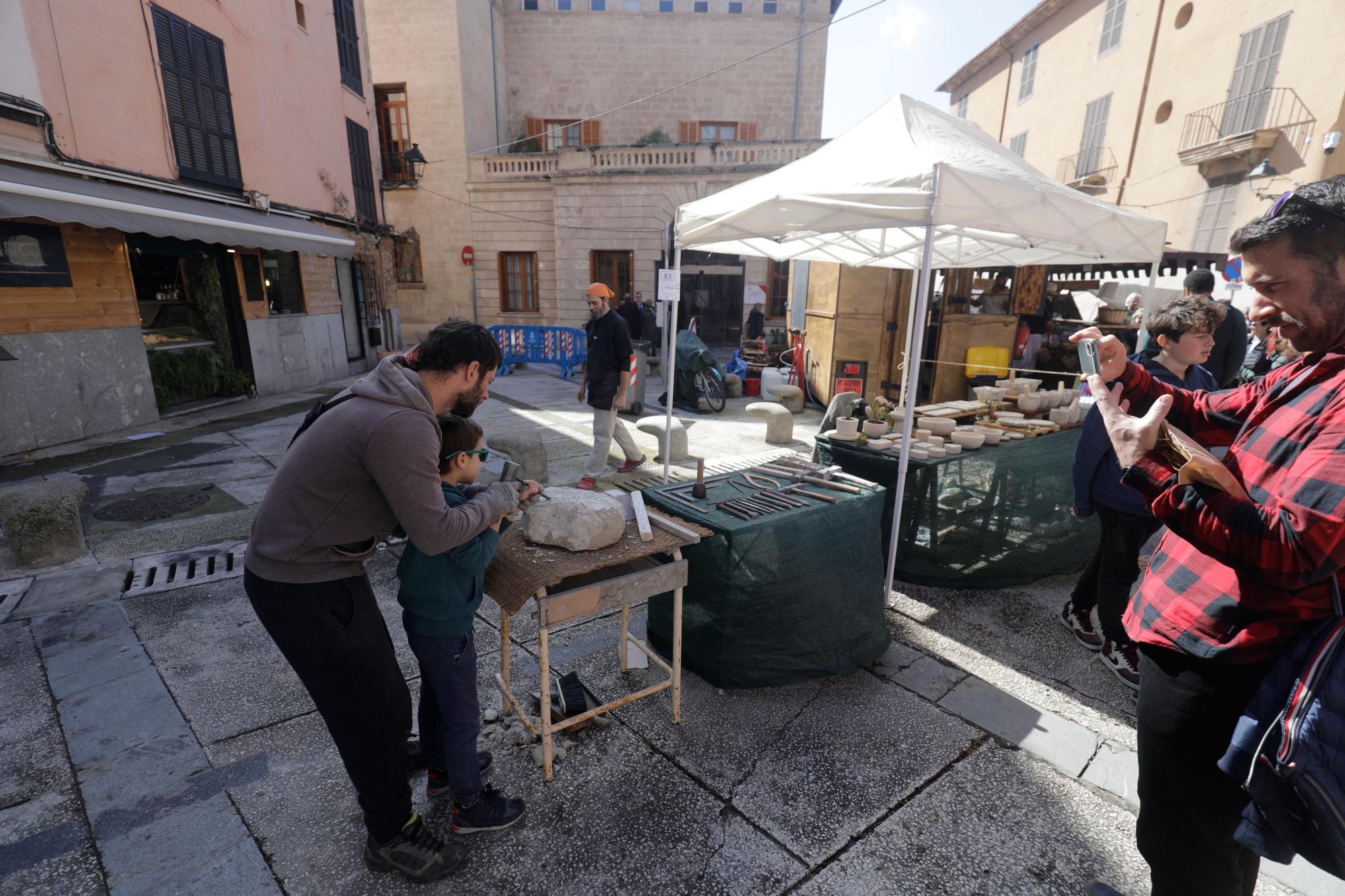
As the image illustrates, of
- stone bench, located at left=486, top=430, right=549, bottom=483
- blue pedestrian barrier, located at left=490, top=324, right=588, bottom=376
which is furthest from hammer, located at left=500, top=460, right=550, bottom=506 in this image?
blue pedestrian barrier, located at left=490, top=324, right=588, bottom=376

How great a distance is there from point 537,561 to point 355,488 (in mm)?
782

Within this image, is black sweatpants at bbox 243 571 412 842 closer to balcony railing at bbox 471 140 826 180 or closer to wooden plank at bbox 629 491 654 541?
wooden plank at bbox 629 491 654 541

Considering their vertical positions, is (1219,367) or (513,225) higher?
(513,225)

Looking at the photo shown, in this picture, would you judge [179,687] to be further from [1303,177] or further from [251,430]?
[1303,177]

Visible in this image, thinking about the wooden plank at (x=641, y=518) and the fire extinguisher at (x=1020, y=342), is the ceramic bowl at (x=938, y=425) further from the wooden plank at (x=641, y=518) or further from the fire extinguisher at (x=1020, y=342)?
the fire extinguisher at (x=1020, y=342)

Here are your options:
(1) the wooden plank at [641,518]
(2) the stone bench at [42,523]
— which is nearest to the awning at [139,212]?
(2) the stone bench at [42,523]

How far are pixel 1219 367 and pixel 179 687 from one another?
6.97 metres

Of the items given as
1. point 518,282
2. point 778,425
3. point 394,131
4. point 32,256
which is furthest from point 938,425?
point 394,131

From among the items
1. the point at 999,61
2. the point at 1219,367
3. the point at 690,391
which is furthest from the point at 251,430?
the point at 999,61

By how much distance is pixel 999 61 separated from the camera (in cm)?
2559

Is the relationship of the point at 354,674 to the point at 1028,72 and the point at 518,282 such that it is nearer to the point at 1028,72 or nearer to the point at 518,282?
the point at 518,282

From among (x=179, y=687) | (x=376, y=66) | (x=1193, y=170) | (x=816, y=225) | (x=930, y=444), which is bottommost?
(x=179, y=687)

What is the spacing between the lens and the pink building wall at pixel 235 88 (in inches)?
286

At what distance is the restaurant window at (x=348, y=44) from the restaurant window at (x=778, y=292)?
1173 centimetres
